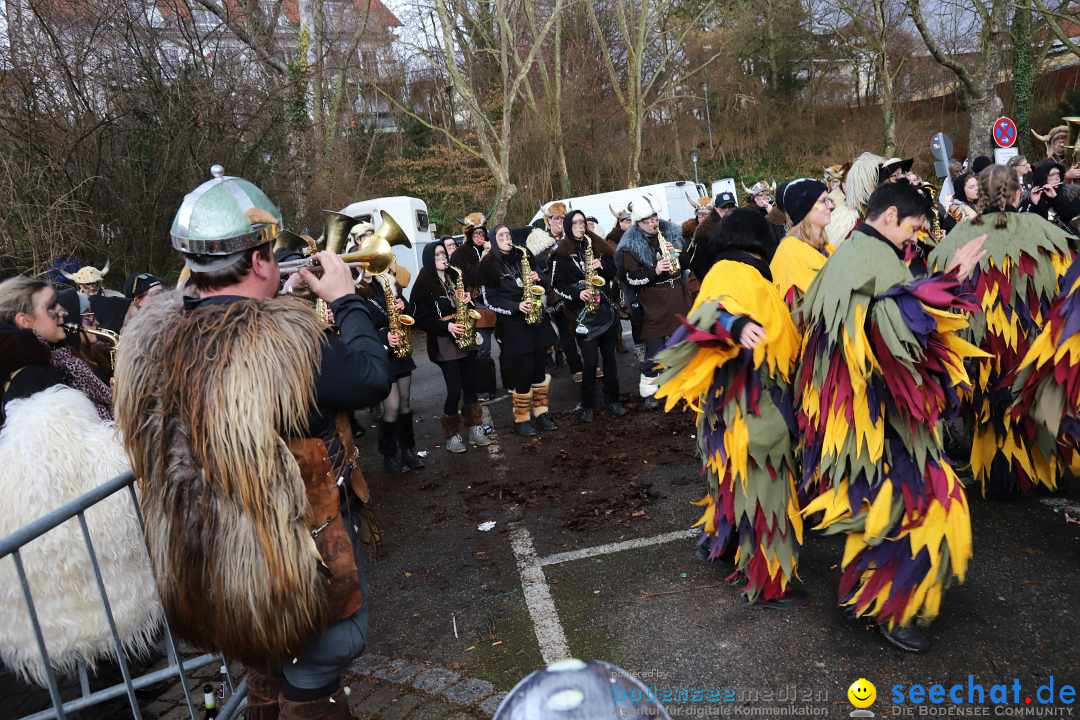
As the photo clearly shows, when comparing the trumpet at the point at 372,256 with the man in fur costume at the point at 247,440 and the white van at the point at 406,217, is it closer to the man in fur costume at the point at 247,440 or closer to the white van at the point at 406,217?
the man in fur costume at the point at 247,440

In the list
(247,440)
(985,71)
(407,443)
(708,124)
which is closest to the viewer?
(247,440)

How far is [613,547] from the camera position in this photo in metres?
4.61

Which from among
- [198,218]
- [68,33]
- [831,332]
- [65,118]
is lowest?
[831,332]

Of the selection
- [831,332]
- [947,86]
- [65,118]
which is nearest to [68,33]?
[65,118]

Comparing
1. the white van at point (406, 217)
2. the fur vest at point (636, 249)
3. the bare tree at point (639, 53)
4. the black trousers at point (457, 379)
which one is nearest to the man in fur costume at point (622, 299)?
the fur vest at point (636, 249)

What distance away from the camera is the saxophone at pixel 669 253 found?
7.74 m

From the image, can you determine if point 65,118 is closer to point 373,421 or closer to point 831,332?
point 373,421

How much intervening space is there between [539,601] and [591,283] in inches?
171

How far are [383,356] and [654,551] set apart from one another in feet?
8.88

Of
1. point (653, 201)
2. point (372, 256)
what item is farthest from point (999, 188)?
point (653, 201)

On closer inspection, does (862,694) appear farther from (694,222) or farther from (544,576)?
(694,222)

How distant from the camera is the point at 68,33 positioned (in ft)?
31.1

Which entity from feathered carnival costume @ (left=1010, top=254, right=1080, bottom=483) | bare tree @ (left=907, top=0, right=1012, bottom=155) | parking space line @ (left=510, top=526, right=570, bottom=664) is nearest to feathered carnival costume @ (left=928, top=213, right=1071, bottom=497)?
feathered carnival costume @ (left=1010, top=254, right=1080, bottom=483)


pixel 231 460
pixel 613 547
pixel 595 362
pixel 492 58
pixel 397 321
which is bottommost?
pixel 613 547
